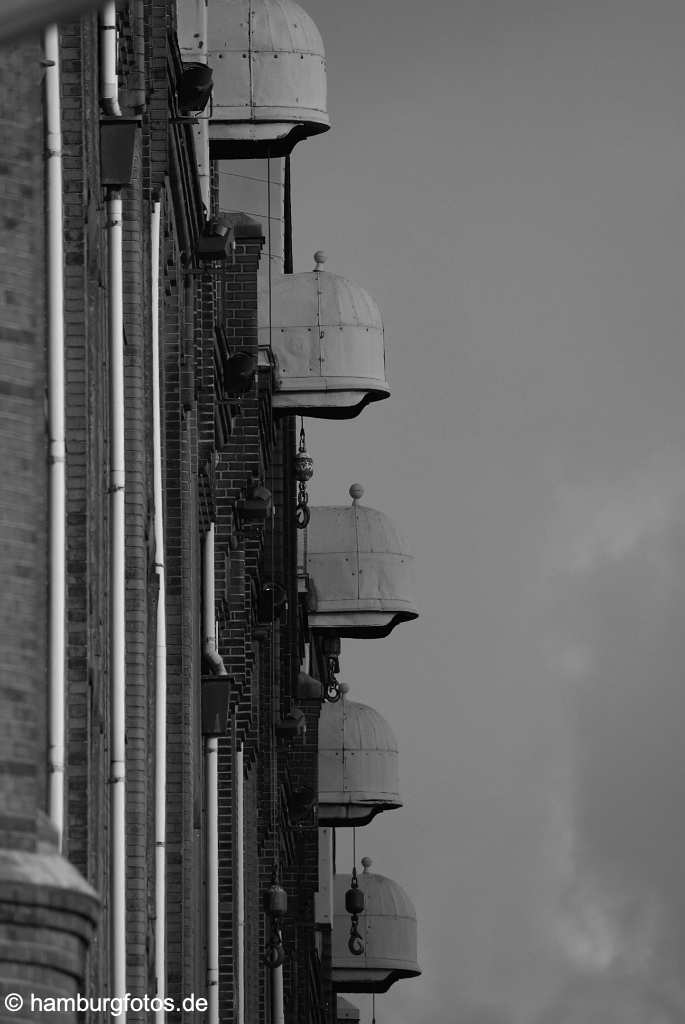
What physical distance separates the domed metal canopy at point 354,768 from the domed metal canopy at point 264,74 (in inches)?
695

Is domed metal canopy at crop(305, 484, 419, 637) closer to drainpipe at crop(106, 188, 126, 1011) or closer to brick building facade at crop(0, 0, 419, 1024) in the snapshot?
brick building facade at crop(0, 0, 419, 1024)

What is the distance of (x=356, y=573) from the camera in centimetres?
5031

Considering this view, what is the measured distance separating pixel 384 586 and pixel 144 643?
28.0m

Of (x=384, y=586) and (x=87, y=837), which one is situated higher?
(x=384, y=586)

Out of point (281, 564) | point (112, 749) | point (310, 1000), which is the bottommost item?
point (310, 1000)

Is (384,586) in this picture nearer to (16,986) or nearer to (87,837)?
(87,837)

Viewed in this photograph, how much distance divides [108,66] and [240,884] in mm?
12766

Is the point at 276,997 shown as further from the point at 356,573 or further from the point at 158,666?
the point at 158,666

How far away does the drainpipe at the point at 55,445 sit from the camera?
1631 centimetres

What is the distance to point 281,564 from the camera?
135 ft

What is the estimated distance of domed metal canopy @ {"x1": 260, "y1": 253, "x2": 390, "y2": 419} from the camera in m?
41.4

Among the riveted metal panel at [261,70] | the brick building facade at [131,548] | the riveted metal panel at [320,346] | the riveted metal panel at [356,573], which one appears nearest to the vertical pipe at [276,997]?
the brick building facade at [131,548]

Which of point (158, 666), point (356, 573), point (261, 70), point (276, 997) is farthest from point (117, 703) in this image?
point (356, 573)

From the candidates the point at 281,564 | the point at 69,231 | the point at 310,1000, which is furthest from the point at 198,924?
the point at 310,1000
